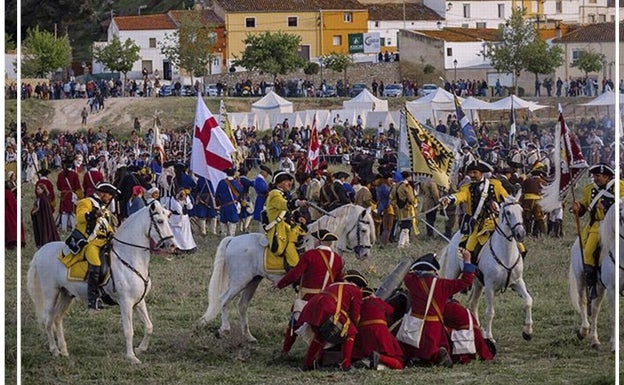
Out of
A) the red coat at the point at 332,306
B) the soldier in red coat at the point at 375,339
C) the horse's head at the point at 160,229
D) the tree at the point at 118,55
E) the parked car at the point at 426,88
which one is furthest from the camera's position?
the parked car at the point at 426,88

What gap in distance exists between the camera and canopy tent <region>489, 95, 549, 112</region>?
36.2 metres

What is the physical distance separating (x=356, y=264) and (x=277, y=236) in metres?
5.17

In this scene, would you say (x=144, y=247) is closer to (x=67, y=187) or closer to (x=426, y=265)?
(x=426, y=265)

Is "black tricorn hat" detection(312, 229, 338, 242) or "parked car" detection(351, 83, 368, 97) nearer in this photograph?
"black tricorn hat" detection(312, 229, 338, 242)

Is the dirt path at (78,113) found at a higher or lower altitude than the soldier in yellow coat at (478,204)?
higher

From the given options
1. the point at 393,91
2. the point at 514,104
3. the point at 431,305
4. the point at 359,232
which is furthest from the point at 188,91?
the point at 431,305

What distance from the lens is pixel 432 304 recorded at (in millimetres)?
13797

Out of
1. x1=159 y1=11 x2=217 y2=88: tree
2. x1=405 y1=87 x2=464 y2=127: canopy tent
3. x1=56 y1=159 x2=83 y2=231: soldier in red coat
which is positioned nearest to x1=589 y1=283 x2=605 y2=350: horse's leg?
x1=56 y1=159 x2=83 y2=231: soldier in red coat

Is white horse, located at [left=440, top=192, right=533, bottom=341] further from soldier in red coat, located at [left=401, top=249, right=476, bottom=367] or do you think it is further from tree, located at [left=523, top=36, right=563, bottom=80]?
tree, located at [left=523, top=36, right=563, bottom=80]

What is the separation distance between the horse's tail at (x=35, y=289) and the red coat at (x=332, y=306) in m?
2.86

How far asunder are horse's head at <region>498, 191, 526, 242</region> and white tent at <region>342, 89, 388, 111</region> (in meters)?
31.8

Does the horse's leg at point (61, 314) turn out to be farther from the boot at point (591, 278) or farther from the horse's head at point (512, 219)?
the boot at point (591, 278)

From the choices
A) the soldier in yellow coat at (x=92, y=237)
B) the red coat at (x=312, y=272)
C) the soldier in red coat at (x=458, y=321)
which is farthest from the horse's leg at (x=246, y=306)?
the soldier in red coat at (x=458, y=321)

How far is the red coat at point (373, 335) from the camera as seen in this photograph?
1376cm
